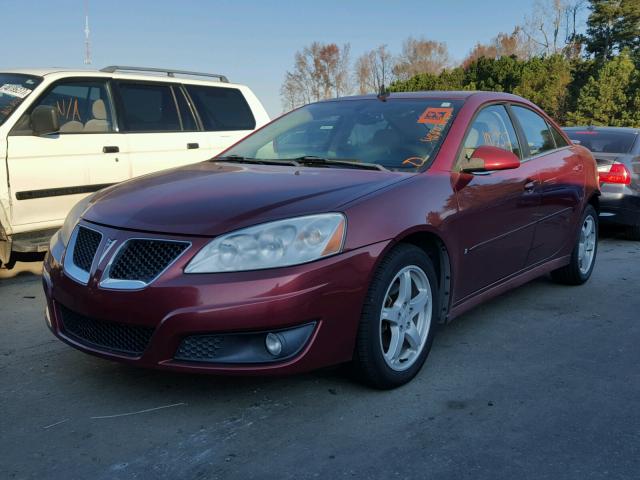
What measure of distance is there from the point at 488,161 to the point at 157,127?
4204mm

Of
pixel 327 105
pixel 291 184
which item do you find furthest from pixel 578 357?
pixel 327 105

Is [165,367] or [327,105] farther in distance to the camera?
[327,105]

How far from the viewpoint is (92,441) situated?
2.74 m

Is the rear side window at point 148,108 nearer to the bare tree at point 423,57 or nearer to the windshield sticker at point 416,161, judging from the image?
the windshield sticker at point 416,161

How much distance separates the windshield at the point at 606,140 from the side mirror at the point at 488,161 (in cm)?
492

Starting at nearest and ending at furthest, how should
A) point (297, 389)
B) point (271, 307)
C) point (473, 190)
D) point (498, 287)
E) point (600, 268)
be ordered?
point (271, 307) < point (297, 389) < point (473, 190) < point (498, 287) < point (600, 268)

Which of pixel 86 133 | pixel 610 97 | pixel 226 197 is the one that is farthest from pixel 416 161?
pixel 610 97

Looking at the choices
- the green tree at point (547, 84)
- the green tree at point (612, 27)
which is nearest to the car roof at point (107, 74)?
the green tree at point (547, 84)

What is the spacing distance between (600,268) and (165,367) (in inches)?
187

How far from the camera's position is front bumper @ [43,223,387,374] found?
2.73m

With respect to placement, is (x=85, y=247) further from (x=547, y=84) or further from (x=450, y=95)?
(x=547, y=84)

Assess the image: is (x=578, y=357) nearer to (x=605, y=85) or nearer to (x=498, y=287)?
(x=498, y=287)

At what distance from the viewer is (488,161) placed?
146 inches

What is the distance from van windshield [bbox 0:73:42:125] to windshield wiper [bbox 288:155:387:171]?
3.08 m
